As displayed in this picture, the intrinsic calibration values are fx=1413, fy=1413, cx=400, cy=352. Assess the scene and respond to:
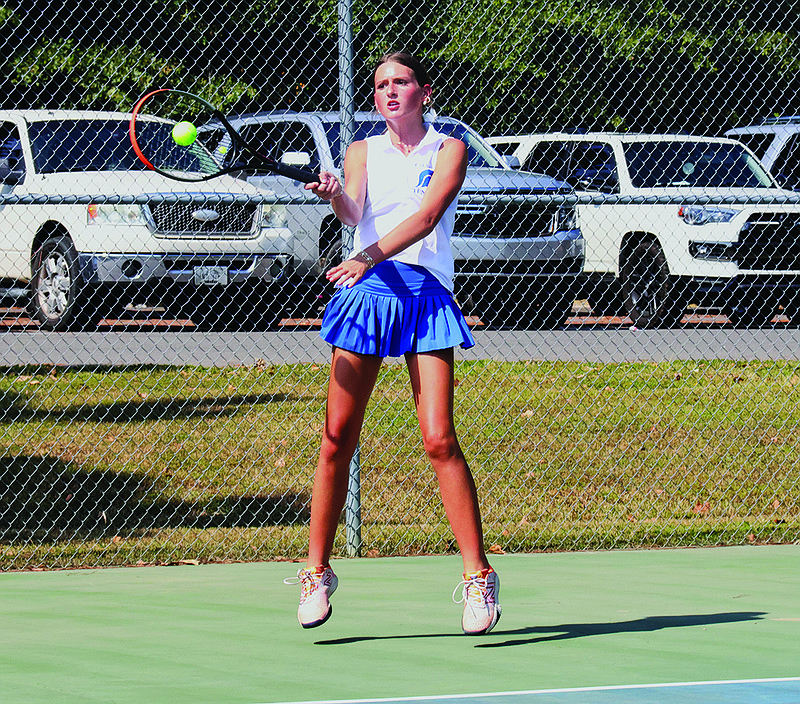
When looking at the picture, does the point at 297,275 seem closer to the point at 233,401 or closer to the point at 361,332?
the point at 233,401

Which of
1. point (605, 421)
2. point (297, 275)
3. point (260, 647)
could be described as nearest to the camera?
point (260, 647)

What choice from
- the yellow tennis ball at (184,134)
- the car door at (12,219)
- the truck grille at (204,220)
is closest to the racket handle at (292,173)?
the yellow tennis ball at (184,134)

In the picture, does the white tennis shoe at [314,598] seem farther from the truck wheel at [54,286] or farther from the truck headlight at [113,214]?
the truck wheel at [54,286]

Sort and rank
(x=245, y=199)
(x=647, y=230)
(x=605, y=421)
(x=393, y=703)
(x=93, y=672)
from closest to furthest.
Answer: (x=393, y=703) → (x=93, y=672) → (x=245, y=199) → (x=605, y=421) → (x=647, y=230)

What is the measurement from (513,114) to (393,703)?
11.2 m

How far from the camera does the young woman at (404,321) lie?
455cm

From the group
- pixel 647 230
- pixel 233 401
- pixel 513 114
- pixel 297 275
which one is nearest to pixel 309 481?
pixel 233 401

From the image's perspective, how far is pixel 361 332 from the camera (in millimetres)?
4582

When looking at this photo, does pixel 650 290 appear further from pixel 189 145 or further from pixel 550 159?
pixel 189 145

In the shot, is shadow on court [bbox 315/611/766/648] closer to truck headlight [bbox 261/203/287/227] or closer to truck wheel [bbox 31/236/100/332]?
truck headlight [bbox 261/203/287/227]

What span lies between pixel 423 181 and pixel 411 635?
151 centimetres

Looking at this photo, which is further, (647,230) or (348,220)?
(647,230)

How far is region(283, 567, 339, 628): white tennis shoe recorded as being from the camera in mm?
4609

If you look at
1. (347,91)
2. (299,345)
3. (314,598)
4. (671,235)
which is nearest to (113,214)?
(299,345)
